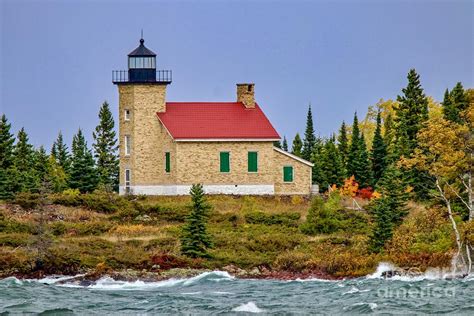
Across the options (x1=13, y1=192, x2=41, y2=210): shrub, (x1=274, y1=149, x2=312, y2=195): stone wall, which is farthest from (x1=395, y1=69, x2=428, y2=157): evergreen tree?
(x1=13, y1=192, x2=41, y2=210): shrub

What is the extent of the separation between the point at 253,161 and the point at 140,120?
5.72m

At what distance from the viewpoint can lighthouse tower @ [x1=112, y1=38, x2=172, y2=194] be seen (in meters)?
52.6

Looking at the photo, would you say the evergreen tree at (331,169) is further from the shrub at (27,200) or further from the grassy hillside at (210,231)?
the shrub at (27,200)

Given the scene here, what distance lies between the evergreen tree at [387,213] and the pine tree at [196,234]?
19.1 feet

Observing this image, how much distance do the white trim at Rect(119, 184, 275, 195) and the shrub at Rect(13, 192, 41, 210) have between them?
597 cm

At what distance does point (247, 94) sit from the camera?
179 feet

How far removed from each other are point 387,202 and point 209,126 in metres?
14.9

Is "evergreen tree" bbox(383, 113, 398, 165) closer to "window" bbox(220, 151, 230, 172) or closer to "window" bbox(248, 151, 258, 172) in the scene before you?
"window" bbox(248, 151, 258, 172)

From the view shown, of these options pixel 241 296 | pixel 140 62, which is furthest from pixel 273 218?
pixel 241 296

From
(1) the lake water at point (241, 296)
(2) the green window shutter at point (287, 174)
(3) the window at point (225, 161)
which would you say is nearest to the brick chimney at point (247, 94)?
(3) the window at point (225, 161)

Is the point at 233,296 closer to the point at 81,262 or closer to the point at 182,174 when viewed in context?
the point at 81,262

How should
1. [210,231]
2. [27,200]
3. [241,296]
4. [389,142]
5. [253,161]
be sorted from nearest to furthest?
[241,296] → [210,231] → [27,200] → [253,161] → [389,142]

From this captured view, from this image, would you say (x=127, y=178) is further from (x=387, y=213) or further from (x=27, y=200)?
(x=387, y=213)

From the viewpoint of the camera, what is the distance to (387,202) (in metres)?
39.4
